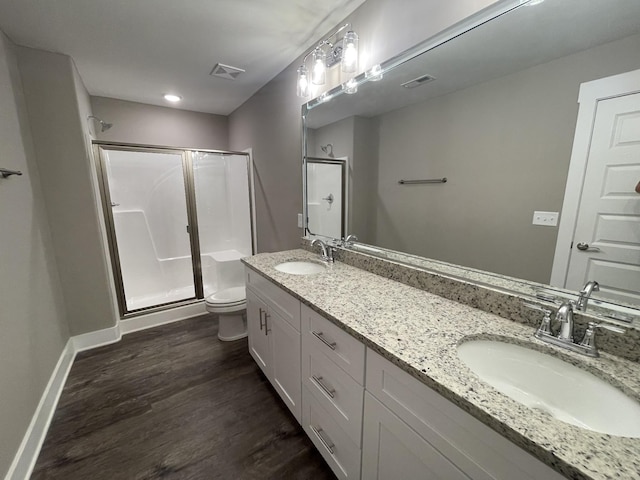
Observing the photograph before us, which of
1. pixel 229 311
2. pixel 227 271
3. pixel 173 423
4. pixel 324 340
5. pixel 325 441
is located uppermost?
pixel 324 340

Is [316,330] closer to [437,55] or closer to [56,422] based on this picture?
[437,55]

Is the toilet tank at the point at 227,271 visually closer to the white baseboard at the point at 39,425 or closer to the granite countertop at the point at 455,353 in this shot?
the white baseboard at the point at 39,425

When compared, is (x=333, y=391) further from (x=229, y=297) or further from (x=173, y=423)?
(x=229, y=297)

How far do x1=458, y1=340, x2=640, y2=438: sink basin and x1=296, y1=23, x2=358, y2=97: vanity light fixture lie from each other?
5.21 feet

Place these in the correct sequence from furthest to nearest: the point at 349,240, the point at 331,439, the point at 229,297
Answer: the point at 229,297
the point at 349,240
the point at 331,439

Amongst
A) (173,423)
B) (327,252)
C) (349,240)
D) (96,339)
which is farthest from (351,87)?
(96,339)

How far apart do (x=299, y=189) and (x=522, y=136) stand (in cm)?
158

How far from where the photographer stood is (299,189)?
2260mm

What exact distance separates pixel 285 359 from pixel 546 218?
1.38 metres

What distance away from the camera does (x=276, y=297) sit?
153cm

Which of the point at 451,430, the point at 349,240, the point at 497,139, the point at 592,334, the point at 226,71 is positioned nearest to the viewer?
the point at 451,430

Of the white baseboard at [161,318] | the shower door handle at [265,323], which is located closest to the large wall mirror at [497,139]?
the shower door handle at [265,323]

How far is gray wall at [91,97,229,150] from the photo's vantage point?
2.82 meters

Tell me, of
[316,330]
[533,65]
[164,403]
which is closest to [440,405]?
[316,330]
